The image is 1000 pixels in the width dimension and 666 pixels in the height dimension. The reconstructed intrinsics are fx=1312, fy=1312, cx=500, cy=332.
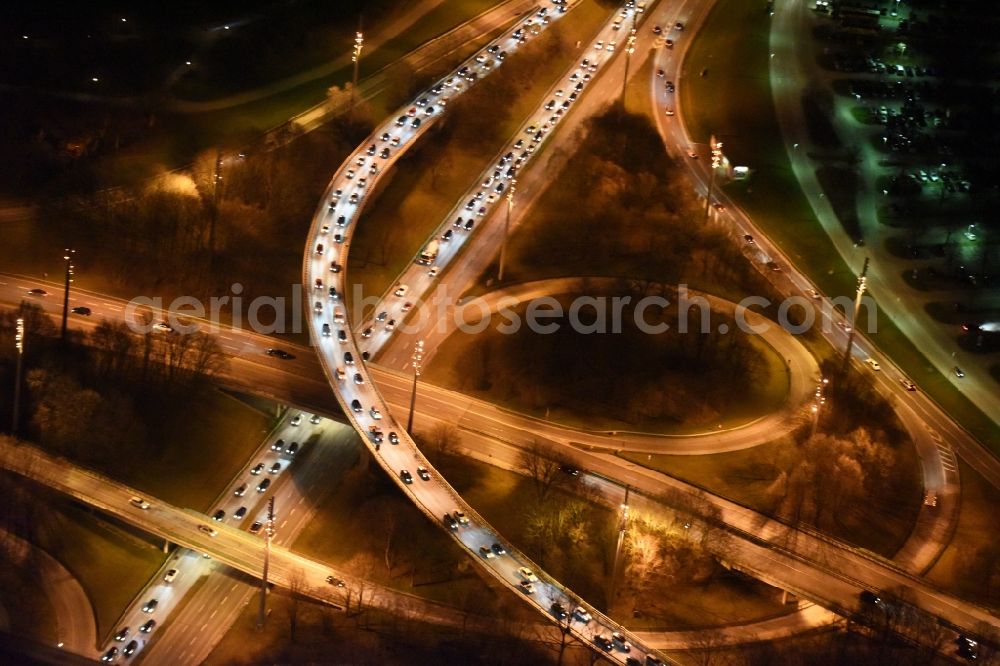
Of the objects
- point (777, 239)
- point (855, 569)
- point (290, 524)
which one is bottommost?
point (290, 524)

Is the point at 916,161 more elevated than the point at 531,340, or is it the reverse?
the point at 916,161


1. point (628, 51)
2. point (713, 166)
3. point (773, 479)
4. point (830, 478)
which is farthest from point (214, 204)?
point (830, 478)

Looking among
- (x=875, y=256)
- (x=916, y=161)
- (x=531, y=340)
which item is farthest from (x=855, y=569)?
(x=916, y=161)

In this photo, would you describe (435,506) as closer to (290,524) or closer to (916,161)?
(290,524)

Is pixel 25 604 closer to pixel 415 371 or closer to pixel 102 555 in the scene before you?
pixel 102 555

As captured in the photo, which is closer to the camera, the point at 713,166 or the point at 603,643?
the point at 603,643

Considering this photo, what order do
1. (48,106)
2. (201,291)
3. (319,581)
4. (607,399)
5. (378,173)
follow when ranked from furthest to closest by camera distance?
1. (48,106)
2. (378,173)
3. (201,291)
4. (607,399)
5. (319,581)
